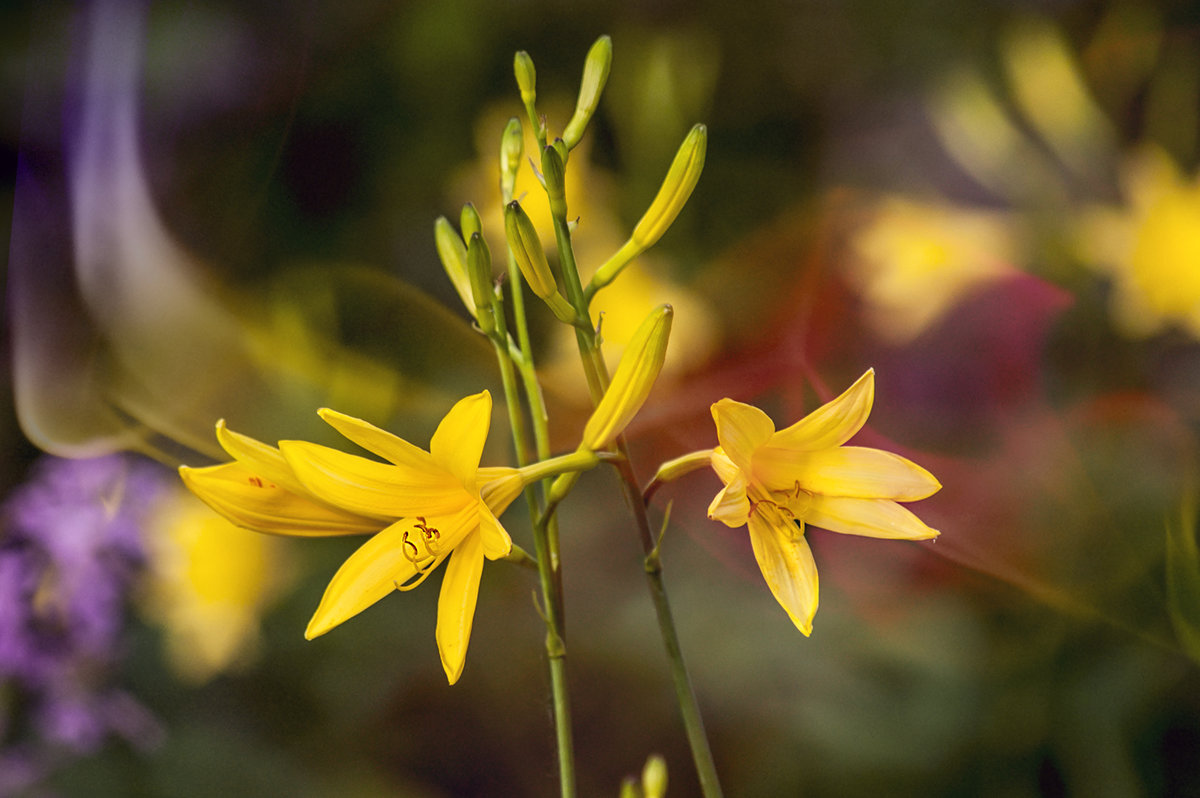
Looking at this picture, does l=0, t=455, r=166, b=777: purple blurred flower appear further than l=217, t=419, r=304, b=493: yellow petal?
Yes

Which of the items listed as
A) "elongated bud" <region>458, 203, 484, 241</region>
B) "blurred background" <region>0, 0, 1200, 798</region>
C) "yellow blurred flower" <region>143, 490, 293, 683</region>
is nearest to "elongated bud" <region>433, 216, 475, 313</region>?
"elongated bud" <region>458, 203, 484, 241</region>

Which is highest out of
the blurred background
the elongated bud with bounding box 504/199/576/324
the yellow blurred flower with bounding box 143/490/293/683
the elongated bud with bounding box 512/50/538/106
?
the elongated bud with bounding box 512/50/538/106

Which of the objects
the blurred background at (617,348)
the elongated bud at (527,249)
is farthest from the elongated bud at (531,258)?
the blurred background at (617,348)

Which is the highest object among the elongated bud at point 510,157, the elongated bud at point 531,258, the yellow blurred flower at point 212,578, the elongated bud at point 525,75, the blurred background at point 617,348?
the elongated bud at point 525,75

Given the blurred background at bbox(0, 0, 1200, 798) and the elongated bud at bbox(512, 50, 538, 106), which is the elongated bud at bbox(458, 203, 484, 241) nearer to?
the elongated bud at bbox(512, 50, 538, 106)

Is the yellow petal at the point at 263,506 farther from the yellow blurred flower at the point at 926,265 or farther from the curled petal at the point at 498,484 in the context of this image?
the yellow blurred flower at the point at 926,265

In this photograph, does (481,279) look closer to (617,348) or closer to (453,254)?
(453,254)

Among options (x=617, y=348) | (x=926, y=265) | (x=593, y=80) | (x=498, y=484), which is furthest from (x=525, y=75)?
(x=926, y=265)
